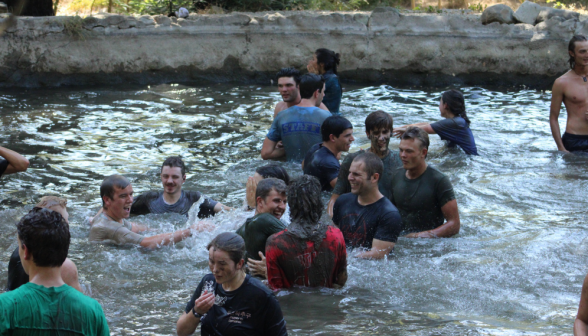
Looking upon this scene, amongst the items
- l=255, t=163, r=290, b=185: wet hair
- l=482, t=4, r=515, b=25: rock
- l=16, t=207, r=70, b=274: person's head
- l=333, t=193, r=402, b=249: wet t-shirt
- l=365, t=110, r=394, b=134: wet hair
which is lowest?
l=333, t=193, r=402, b=249: wet t-shirt

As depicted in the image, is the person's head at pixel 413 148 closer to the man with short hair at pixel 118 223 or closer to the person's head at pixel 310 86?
the man with short hair at pixel 118 223

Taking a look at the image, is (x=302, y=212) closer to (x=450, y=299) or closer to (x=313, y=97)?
(x=450, y=299)

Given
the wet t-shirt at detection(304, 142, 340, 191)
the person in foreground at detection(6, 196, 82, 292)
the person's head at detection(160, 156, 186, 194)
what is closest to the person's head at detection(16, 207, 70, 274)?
the person in foreground at detection(6, 196, 82, 292)

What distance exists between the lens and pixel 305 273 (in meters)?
Answer: 4.47

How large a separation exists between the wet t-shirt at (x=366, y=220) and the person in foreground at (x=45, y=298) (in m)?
2.73

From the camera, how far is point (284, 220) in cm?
626

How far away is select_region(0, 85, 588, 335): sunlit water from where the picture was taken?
4.86 m

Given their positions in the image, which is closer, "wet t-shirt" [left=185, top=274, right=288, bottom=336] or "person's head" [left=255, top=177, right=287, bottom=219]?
"wet t-shirt" [left=185, top=274, right=288, bottom=336]

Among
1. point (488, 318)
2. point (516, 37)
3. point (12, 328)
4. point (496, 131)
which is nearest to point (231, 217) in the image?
point (488, 318)

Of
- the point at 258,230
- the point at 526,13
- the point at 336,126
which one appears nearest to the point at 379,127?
the point at 336,126

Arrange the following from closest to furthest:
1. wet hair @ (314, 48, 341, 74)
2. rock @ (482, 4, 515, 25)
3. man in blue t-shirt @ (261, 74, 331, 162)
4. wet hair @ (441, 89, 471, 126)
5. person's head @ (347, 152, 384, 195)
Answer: person's head @ (347, 152, 384, 195) → man in blue t-shirt @ (261, 74, 331, 162) → wet hair @ (441, 89, 471, 126) → wet hair @ (314, 48, 341, 74) → rock @ (482, 4, 515, 25)

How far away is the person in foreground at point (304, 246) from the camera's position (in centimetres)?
434

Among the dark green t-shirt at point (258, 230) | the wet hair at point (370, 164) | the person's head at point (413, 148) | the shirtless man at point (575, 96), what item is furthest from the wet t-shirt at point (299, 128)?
the dark green t-shirt at point (258, 230)

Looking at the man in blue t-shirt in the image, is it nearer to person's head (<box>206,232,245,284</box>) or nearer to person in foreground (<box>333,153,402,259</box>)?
person in foreground (<box>333,153,402,259</box>)
